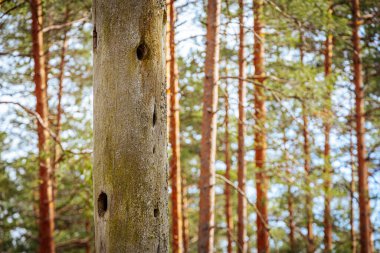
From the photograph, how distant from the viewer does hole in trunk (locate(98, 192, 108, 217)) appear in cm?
220

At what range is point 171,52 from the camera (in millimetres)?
9297

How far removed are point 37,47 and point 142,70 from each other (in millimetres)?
7523

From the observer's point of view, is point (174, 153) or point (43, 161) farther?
point (174, 153)

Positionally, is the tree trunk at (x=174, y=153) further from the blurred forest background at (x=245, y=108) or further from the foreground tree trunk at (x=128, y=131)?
the foreground tree trunk at (x=128, y=131)

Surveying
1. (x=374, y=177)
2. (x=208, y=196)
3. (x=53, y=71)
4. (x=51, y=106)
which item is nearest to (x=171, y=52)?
(x=208, y=196)

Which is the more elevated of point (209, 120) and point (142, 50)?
point (142, 50)

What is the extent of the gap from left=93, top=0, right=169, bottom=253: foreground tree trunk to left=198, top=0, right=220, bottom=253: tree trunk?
4495 millimetres

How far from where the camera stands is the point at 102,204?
7.27 ft

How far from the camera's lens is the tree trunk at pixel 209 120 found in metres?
6.73

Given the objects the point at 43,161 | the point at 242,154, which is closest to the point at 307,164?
the point at 242,154

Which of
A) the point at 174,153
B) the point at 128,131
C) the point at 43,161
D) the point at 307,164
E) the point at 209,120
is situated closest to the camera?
the point at 128,131

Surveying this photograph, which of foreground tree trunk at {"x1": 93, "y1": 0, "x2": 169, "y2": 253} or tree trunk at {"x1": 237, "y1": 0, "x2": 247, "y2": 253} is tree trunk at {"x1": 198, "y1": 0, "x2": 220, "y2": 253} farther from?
foreground tree trunk at {"x1": 93, "y1": 0, "x2": 169, "y2": 253}

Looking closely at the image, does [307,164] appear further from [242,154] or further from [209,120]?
[209,120]

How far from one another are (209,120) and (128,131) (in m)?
4.68
